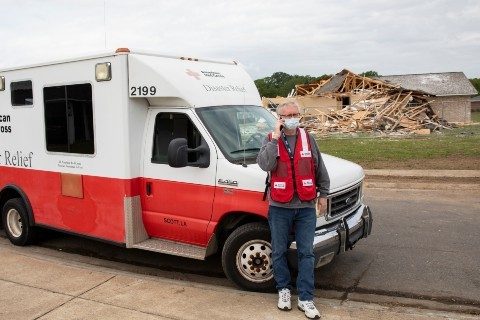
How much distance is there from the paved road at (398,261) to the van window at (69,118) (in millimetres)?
1688

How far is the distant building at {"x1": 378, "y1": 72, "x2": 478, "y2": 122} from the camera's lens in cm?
4544

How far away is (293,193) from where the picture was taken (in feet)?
15.7

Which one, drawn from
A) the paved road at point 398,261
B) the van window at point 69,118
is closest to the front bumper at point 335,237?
the paved road at point 398,261

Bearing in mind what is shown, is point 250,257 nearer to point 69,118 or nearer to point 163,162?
point 163,162

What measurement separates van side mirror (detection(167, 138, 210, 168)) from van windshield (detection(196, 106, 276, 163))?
19cm

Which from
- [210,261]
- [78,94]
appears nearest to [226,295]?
[210,261]

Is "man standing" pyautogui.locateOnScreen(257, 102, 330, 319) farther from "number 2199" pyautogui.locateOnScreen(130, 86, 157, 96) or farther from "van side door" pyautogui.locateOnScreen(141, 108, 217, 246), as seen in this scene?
"number 2199" pyautogui.locateOnScreen(130, 86, 157, 96)

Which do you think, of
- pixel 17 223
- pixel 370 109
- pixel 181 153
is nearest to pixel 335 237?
pixel 181 153

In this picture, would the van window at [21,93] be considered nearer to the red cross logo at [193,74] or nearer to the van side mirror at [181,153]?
the red cross logo at [193,74]

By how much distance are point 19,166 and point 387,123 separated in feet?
88.2

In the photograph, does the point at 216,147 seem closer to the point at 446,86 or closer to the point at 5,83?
the point at 5,83

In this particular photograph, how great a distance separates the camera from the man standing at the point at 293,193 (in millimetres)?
4773

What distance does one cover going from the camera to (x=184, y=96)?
5.84 meters

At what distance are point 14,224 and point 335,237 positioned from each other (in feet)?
17.3
